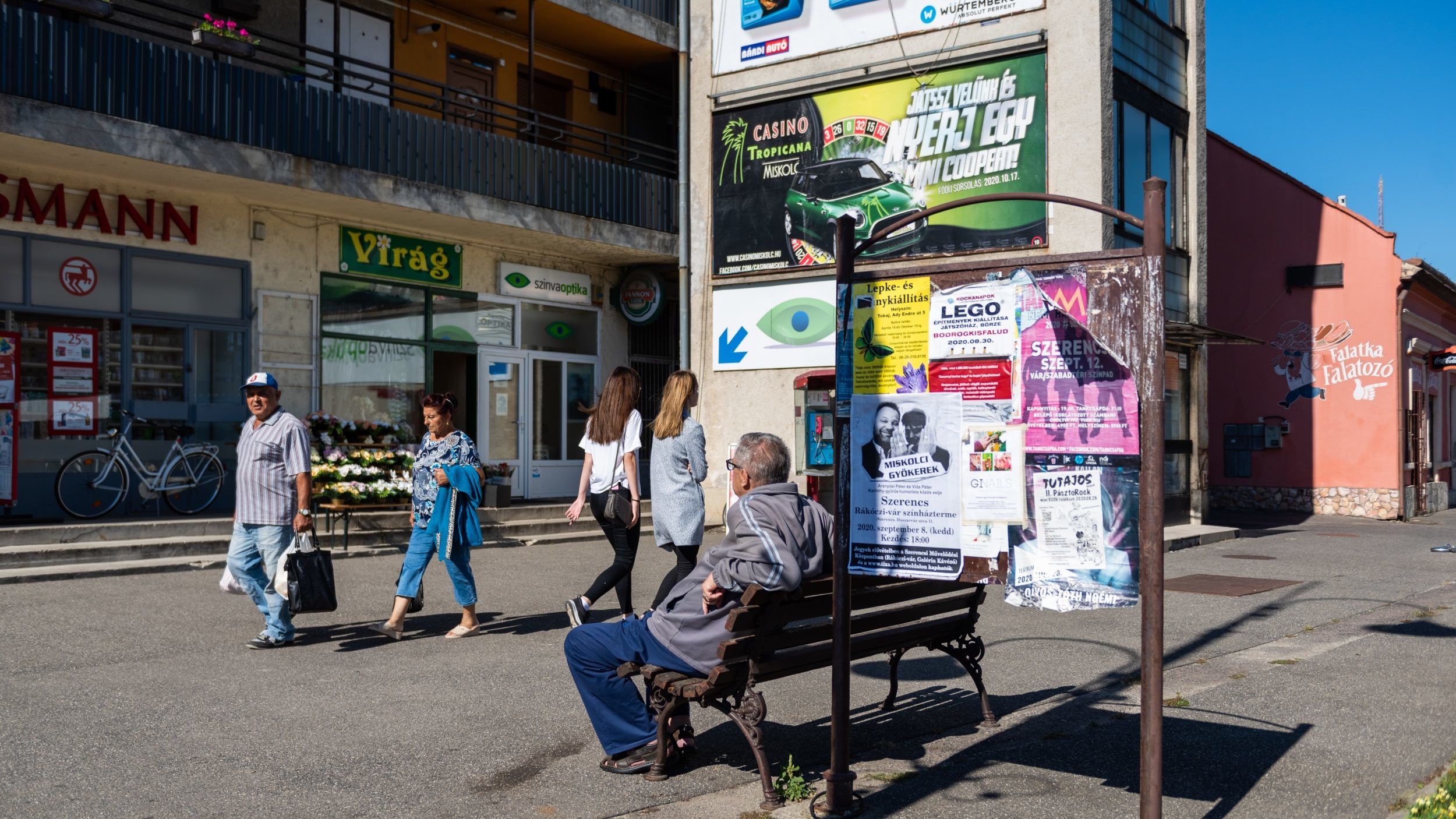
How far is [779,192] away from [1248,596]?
31.5 feet

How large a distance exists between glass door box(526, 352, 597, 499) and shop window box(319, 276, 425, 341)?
91.2 inches

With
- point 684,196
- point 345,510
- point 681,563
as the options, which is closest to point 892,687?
point 681,563

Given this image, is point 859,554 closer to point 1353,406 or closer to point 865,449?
point 865,449

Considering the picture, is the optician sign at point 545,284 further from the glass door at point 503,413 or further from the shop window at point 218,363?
the shop window at point 218,363

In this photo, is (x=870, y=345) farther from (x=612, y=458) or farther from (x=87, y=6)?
(x=87, y=6)

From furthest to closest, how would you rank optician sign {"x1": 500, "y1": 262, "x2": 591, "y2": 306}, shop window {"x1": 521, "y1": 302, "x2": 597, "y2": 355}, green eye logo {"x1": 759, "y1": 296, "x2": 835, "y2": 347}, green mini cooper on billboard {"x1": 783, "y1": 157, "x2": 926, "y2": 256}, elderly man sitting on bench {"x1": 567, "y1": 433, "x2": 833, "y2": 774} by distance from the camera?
shop window {"x1": 521, "y1": 302, "x2": 597, "y2": 355}, optician sign {"x1": 500, "y1": 262, "x2": 591, "y2": 306}, green eye logo {"x1": 759, "y1": 296, "x2": 835, "y2": 347}, green mini cooper on billboard {"x1": 783, "y1": 157, "x2": 926, "y2": 256}, elderly man sitting on bench {"x1": 567, "y1": 433, "x2": 833, "y2": 774}

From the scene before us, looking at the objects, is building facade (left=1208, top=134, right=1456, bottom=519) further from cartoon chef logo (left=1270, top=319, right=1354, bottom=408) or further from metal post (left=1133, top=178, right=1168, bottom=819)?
metal post (left=1133, top=178, right=1168, bottom=819)

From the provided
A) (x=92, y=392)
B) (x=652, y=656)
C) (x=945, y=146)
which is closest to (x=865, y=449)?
(x=652, y=656)

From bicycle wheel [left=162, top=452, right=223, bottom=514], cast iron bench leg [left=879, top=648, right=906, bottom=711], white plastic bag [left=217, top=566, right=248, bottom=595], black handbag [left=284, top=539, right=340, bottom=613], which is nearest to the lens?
cast iron bench leg [left=879, top=648, right=906, bottom=711]

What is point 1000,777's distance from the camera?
16.3ft

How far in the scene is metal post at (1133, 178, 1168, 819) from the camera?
3.87 m

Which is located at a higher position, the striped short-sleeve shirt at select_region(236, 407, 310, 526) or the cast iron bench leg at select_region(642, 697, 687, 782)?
the striped short-sleeve shirt at select_region(236, 407, 310, 526)

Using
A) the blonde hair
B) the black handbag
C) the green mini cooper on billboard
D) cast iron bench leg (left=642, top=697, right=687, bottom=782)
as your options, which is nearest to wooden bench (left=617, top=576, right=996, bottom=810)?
cast iron bench leg (left=642, top=697, right=687, bottom=782)

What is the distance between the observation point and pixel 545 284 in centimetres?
1886
